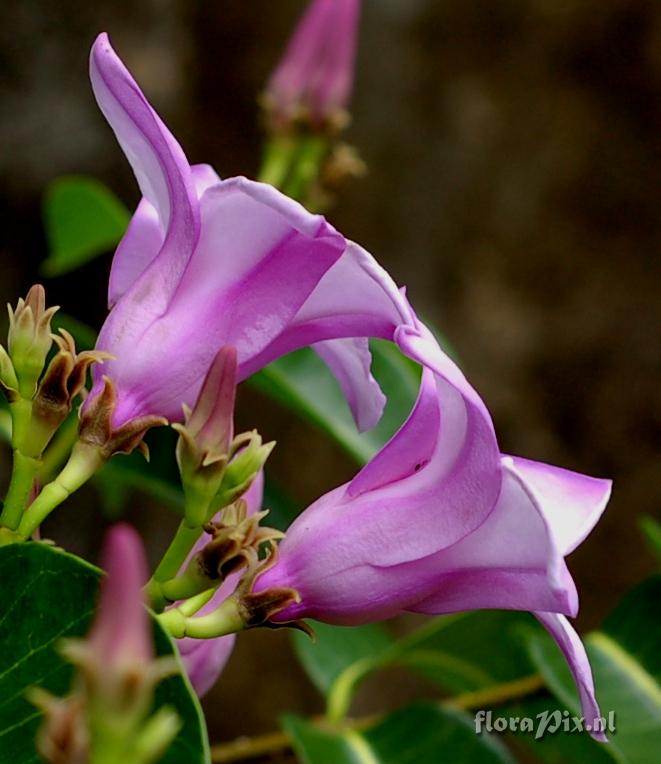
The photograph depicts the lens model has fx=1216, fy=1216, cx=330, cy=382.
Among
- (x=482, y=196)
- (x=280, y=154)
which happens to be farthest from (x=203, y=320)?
(x=482, y=196)

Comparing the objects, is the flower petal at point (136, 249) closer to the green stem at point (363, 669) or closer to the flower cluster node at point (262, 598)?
the flower cluster node at point (262, 598)

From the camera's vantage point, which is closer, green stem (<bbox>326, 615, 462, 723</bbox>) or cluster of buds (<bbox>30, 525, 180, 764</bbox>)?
cluster of buds (<bbox>30, 525, 180, 764</bbox>)

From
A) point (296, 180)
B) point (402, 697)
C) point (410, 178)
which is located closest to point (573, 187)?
point (410, 178)

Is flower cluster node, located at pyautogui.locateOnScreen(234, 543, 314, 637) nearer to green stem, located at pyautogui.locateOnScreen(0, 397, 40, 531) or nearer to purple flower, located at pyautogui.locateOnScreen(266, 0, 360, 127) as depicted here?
Result: green stem, located at pyautogui.locateOnScreen(0, 397, 40, 531)

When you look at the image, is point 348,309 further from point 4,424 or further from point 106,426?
point 4,424

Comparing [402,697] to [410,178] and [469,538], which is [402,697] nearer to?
[410,178]

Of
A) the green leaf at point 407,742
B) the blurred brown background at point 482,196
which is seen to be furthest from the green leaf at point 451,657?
the blurred brown background at point 482,196

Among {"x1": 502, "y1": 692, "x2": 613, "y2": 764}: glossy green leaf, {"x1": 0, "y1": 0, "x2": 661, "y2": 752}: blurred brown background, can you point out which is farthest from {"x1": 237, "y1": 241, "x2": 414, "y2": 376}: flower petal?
{"x1": 0, "y1": 0, "x2": 661, "y2": 752}: blurred brown background
